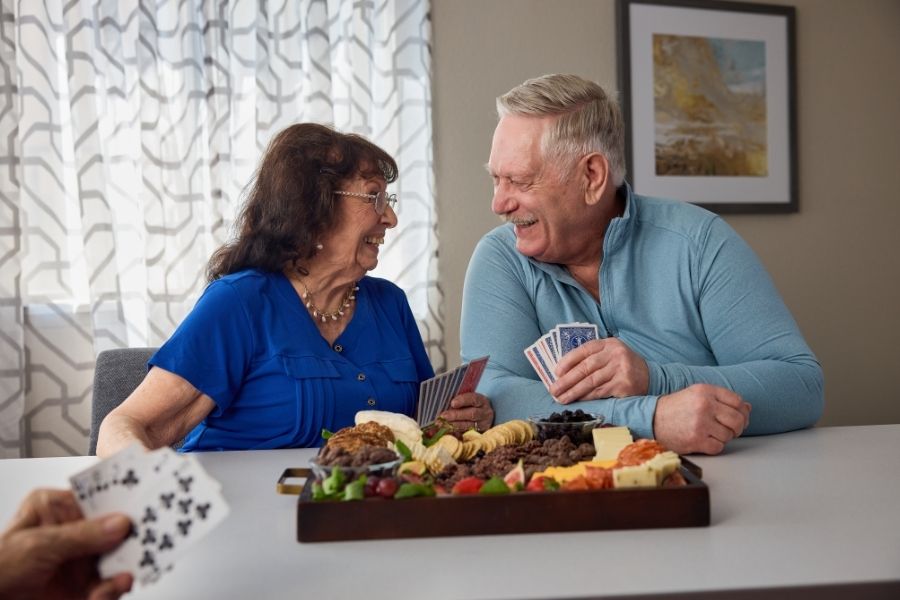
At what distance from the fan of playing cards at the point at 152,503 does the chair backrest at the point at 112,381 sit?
1.44 m

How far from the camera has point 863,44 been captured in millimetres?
4160

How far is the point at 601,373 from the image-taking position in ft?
5.27

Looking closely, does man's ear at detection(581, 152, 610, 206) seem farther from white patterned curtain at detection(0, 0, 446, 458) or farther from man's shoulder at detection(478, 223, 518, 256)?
white patterned curtain at detection(0, 0, 446, 458)

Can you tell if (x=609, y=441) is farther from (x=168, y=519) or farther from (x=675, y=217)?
(x=675, y=217)

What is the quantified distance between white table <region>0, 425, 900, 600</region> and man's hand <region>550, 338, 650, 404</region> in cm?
39

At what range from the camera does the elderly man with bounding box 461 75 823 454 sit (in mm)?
1693

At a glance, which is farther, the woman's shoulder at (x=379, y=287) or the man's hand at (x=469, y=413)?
the woman's shoulder at (x=379, y=287)

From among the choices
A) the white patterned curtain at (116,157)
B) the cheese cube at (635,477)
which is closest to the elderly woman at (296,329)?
the cheese cube at (635,477)

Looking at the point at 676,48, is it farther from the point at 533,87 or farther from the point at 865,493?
the point at 865,493

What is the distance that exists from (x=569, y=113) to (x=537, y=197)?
0.21m

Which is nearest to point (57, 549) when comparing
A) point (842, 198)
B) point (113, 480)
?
point (113, 480)

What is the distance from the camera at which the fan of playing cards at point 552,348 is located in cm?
169

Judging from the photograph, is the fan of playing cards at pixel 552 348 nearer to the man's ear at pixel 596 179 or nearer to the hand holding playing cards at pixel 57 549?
the man's ear at pixel 596 179

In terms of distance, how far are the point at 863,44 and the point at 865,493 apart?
362 cm
